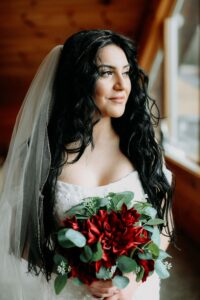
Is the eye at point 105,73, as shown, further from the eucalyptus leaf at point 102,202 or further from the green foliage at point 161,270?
the green foliage at point 161,270

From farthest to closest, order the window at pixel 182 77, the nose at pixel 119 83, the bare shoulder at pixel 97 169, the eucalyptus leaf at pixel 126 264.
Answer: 1. the window at pixel 182 77
2. the bare shoulder at pixel 97 169
3. the nose at pixel 119 83
4. the eucalyptus leaf at pixel 126 264

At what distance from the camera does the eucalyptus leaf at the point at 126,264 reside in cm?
124

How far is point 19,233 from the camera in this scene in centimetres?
155

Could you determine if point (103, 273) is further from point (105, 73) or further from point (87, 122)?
point (105, 73)

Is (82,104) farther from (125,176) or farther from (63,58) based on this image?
(125,176)

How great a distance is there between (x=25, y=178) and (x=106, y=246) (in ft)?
1.62

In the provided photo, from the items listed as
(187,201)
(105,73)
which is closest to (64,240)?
(105,73)

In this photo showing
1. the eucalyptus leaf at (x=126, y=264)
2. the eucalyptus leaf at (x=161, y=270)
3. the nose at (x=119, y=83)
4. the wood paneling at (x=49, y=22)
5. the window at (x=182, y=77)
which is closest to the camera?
the eucalyptus leaf at (x=126, y=264)

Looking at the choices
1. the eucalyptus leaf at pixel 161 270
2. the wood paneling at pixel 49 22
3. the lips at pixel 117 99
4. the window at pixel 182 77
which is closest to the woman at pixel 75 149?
the lips at pixel 117 99

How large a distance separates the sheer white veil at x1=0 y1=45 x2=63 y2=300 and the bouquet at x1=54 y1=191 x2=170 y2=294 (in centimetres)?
25

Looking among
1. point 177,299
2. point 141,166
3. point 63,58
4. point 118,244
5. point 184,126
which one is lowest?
point 177,299

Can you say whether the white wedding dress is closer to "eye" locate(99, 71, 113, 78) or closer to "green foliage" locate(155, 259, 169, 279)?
"green foliage" locate(155, 259, 169, 279)

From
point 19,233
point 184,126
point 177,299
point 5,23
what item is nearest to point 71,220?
point 19,233

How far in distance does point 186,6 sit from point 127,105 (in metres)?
1.82
